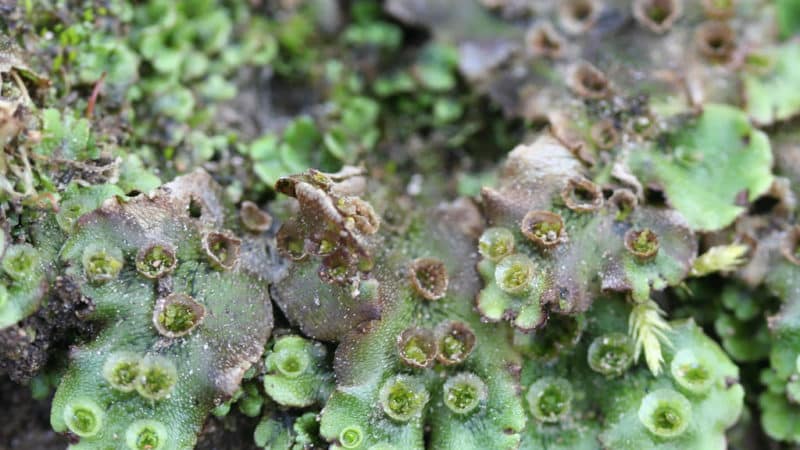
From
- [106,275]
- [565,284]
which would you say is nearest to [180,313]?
[106,275]

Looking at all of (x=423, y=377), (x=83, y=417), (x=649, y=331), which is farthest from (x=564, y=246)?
(x=83, y=417)

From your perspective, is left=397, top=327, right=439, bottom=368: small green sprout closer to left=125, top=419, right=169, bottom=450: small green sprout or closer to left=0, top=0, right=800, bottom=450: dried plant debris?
left=0, top=0, right=800, bottom=450: dried plant debris

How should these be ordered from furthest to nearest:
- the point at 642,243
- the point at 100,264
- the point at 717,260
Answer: the point at 717,260 < the point at 642,243 < the point at 100,264

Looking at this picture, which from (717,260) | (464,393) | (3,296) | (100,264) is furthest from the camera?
(717,260)

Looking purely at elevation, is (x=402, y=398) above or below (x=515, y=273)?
below

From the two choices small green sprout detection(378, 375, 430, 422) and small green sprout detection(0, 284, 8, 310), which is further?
small green sprout detection(378, 375, 430, 422)

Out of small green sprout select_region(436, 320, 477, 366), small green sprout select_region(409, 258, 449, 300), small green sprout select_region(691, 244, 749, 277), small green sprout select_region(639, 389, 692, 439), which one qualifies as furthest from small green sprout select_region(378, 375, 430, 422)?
small green sprout select_region(691, 244, 749, 277)

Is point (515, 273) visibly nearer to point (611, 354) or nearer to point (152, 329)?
point (611, 354)
